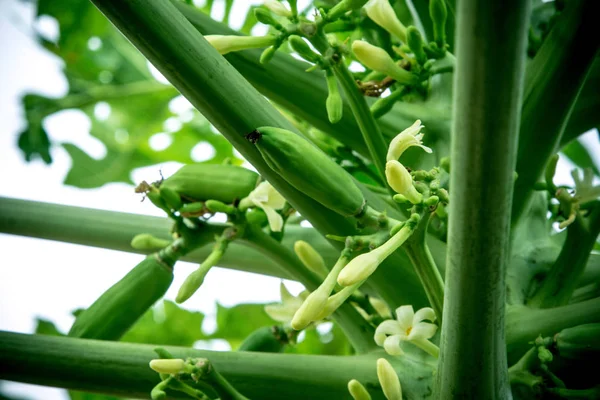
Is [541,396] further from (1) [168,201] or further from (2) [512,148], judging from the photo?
(1) [168,201]

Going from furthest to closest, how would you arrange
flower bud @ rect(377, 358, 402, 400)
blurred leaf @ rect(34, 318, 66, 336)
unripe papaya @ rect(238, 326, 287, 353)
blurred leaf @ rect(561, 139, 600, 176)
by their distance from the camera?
blurred leaf @ rect(561, 139, 600, 176), blurred leaf @ rect(34, 318, 66, 336), unripe papaya @ rect(238, 326, 287, 353), flower bud @ rect(377, 358, 402, 400)

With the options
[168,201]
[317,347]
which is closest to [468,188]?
[168,201]

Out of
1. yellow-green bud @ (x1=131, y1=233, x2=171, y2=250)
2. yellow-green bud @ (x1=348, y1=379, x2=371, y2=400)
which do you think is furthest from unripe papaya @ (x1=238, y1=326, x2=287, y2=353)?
yellow-green bud @ (x1=348, y1=379, x2=371, y2=400)

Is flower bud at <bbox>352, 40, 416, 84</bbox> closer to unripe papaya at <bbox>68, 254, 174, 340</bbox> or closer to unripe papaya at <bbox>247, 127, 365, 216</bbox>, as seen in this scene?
unripe papaya at <bbox>247, 127, 365, 216</bbox>

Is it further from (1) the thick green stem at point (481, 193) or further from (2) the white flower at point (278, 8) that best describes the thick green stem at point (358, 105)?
(1) the thick green stem at point (481, 193)

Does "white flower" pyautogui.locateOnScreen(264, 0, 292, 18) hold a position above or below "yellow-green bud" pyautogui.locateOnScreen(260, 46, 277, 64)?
above

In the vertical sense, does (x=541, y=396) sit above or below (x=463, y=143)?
below
